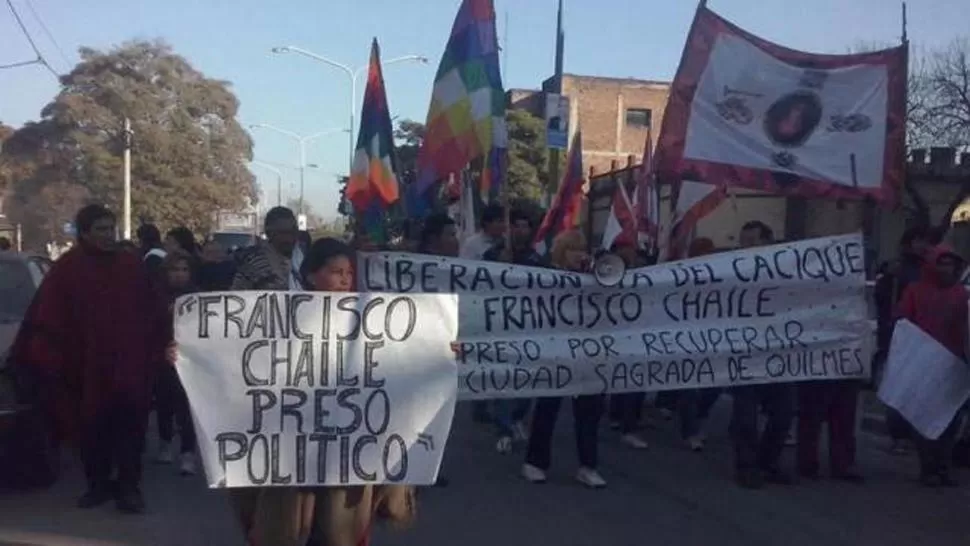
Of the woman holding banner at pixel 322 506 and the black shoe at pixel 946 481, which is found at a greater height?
the woman holding banner at pixel 322 506

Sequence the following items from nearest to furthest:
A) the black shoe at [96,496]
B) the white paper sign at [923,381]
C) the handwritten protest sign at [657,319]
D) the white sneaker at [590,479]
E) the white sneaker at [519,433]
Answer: the black shoe at [96,496] < the handwritten protest sign at [657,319] < the white sneaker at [590,479] < the white paper sign at [923,381] < the white sneaker at [519,433]

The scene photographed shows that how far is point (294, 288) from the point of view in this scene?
22.1 feet

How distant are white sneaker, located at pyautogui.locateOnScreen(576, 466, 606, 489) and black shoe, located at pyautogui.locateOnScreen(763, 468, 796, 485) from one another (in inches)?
46.2

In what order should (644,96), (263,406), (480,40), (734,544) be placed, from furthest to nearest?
(644,96), (480,40), (734,544), (263,406)

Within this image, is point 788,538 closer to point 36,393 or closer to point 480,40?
point 36,393

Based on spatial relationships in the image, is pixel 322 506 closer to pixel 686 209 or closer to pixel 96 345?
pixel 96 345

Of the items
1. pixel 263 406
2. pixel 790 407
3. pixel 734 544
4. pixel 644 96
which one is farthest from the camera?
pixel 644 96

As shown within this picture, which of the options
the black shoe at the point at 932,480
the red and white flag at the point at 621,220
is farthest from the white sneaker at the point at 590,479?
the red and white flag at the point at 621,220

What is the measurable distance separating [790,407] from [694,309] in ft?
3.36

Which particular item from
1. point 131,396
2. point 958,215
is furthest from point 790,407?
point 958,215

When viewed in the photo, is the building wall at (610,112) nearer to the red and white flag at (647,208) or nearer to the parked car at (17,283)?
the red and white flag at (647,208)

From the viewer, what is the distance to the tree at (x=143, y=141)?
178 ft

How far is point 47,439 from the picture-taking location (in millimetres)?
9109

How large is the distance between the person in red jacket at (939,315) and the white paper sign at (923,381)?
0.07 meters
